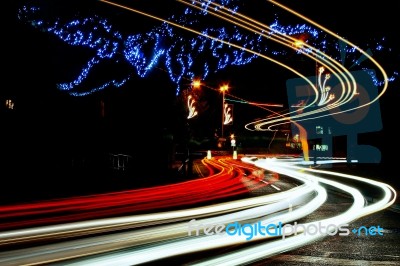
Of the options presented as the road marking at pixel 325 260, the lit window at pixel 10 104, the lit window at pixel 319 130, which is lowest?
the road marking at pixel 325 260

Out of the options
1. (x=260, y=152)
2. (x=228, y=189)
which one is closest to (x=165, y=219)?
(x=228, y=189)

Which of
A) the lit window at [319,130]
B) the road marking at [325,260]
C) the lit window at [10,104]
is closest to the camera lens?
the road marking at [325,260]

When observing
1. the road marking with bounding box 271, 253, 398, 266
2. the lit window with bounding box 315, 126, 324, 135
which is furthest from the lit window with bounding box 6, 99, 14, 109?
the lit window with bounding box 315, 126, 324, 135

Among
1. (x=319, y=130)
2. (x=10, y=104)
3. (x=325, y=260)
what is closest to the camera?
(x=325, y=260)

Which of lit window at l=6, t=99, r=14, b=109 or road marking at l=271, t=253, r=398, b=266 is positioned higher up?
lit window at l=6, t=99, r=14, b=109

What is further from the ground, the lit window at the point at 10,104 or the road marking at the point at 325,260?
the lit window at the point at 10,104

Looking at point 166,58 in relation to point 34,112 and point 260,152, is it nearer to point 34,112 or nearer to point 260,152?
point 34,112

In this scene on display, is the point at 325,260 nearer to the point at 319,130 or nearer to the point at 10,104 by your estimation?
the point at 10,104

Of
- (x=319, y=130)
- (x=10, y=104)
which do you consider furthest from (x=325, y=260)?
(x=319, y=130)

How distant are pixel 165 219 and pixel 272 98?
60.2m

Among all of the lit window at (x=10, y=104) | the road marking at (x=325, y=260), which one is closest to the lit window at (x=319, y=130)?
the lit window at (x=10, y=104)

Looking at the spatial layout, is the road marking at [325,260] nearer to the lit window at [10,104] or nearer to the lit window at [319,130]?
the lit window at [10,104]

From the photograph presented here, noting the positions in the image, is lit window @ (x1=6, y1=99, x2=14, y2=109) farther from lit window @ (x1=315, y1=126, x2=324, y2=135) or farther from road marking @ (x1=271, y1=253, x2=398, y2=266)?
lit window @ (x1=315, y1=126, x2=324, y2=135)

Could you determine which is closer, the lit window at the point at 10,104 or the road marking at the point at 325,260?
the road marking at the point at 325,260
